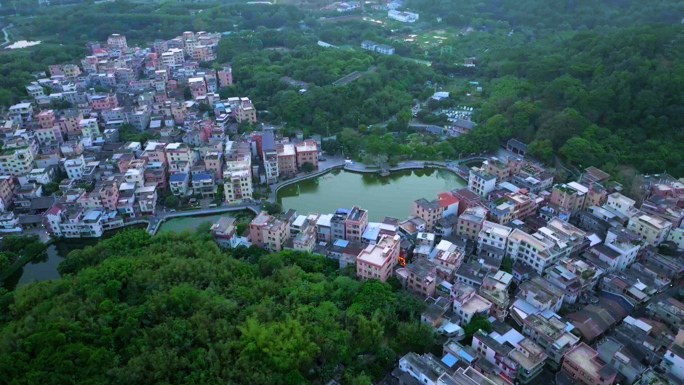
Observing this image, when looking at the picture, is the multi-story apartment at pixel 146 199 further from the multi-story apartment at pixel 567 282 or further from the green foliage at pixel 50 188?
the multi-story apartment at pixel 567 282

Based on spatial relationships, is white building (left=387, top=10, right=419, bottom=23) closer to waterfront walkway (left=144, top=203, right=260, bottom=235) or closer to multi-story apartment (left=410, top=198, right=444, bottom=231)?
waterfront walkway (left=144, top=203, right=260, bottom=235)

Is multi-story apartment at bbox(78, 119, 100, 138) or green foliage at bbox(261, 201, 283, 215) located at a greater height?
multi-story apartment at bbox(78, 119, 100, 138)

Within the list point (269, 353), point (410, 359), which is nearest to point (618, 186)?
point (410, 359)

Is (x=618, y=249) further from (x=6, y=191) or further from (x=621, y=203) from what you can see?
(x=6, y=191)

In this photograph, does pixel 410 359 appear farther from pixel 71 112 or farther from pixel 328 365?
pixel 71 112

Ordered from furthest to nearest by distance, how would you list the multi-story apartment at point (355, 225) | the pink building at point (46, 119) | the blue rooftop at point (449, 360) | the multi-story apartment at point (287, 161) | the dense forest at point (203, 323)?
the pink building at point (46, 119)
the multi-story apartment at point (287, 161)
the multi-story apartment at point (355, 225)
the blue rooftop at point (449, 360)
the dense forest at point (203, 323)

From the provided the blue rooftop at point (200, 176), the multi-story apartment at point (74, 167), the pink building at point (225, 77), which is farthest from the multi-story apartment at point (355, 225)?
the pink building at point (225, 77)

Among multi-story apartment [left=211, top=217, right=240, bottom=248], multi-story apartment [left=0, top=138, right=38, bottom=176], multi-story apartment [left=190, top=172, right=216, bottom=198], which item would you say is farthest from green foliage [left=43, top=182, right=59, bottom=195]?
multi-story apartment [left=211, top=217, right=240, bottom=248]
